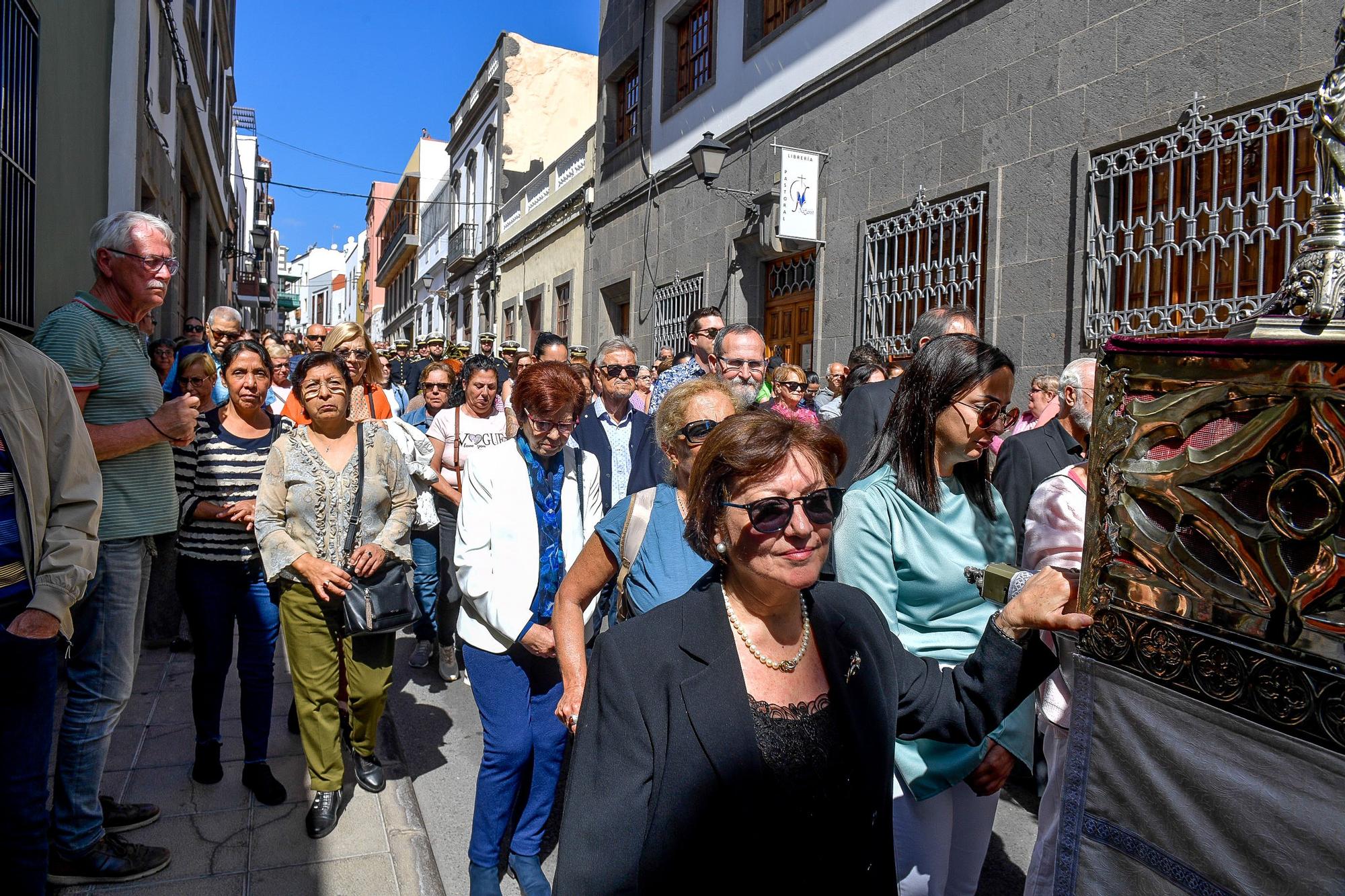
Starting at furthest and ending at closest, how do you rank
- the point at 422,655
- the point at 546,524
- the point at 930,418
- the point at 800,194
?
the point at 800,194 < the point at 422,655 < the point at 546,524 < the point at 930,418

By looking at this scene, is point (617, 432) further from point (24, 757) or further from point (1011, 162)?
point (1011, 162)

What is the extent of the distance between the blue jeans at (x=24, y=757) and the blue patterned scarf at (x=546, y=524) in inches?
55.2

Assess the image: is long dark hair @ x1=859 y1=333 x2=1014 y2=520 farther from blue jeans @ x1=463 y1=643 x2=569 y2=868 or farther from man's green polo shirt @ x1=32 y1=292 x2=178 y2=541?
man's green polo shirt @ x1=32 y1=292 x2=178 y2=541

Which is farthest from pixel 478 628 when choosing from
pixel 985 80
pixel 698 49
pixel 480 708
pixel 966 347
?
pixel 698 49

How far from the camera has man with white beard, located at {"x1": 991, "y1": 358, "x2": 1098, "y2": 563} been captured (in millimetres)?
4078

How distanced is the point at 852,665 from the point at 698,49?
12.5m

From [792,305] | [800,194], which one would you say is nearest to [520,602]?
[800,194]

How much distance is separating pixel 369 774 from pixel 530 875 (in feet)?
4.27

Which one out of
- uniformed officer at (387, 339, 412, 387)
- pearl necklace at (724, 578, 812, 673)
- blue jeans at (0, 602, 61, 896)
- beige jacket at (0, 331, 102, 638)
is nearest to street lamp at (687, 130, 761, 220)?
uniformed officer at (387, 339, 412, 387)

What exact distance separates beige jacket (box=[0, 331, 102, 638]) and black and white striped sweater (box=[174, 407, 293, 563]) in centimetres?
126

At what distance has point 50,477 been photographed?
8.53 feet

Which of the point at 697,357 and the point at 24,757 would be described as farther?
the point at 697,357

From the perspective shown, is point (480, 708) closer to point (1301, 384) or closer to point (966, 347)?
point (966, 347)

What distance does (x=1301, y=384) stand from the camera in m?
1.29
